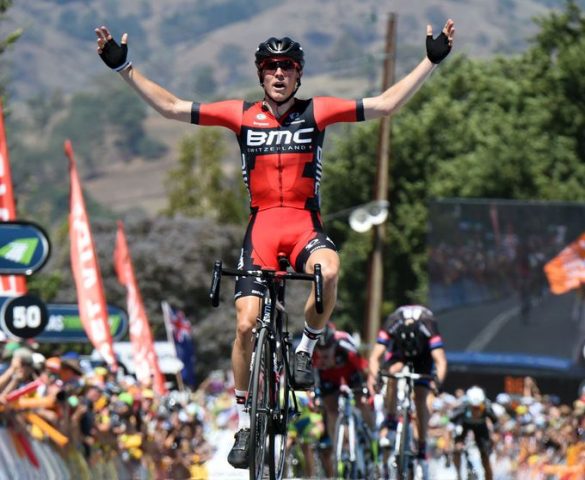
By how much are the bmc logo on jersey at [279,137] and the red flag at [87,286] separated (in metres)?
11.1

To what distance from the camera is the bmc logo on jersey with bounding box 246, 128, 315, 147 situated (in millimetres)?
11297

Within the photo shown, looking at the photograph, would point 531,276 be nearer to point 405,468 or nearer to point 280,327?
point 405,468

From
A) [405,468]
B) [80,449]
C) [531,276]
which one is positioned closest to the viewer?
[405,468]

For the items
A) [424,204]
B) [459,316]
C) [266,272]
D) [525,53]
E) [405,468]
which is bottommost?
[405,468]

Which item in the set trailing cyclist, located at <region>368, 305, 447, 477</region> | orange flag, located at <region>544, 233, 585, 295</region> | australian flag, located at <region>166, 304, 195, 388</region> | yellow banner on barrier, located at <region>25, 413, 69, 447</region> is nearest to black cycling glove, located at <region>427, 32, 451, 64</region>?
trailing cyclist, located at <region>368, 305, 447, 477</region>

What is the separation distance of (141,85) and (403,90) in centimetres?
177

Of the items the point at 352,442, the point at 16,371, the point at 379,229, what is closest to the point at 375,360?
the point at 352,442

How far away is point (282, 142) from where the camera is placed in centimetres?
1129

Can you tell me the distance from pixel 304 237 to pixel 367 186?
5040 cm

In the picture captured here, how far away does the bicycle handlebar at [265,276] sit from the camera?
10.6m

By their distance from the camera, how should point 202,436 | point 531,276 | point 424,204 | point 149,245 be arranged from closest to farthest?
point 202,436, point 531,276, point 424,204, point 149,245

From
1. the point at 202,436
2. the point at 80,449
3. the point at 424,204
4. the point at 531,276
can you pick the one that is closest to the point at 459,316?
the point at 531,276

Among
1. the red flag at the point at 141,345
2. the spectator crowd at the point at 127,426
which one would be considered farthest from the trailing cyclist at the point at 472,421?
the red flag at the point at 141,345

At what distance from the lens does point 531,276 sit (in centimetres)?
3944
